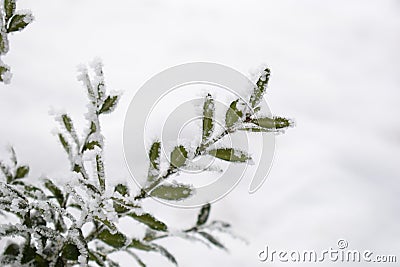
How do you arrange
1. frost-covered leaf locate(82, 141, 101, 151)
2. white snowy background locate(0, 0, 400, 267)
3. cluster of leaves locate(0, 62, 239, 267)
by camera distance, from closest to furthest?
cluster of leaves locate(0, 62, 239, 267) < frost-covered leaf locate(82, 141, 101, 151) < white snowy background locate(0, 0, 400, 267)

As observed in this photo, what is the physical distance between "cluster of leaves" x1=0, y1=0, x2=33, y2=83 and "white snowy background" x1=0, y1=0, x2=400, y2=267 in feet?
1.15

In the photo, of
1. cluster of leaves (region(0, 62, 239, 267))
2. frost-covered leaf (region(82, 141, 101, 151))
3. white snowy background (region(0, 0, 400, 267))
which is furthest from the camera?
white snowy background (region(0, 0, 400, 267))

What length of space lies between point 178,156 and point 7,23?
20cm

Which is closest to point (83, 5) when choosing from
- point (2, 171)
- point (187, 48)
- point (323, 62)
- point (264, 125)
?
point (187, 48)

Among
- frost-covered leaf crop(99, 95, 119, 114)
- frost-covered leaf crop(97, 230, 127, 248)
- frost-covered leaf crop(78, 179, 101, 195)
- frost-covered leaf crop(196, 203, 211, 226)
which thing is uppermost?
frost-covered leaf crop(99, 95, 119, 114)

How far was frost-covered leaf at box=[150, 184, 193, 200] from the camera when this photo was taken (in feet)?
1.37

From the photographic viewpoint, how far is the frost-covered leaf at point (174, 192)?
0.42 meters

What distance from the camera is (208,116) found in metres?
0.42

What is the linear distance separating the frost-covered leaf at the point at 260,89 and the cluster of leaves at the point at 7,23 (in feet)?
0.71

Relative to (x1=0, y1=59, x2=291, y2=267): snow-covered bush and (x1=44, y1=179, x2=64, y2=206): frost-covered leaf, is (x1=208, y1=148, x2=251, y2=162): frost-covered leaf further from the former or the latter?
(x1=44, y1=179, x2=64, y2=206): frost-covered leaf

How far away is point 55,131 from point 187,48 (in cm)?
127

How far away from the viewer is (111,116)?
1271 millimetres

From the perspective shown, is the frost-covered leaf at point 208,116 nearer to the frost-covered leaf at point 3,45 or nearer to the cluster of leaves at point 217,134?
the cluster of leaves at point 217,134

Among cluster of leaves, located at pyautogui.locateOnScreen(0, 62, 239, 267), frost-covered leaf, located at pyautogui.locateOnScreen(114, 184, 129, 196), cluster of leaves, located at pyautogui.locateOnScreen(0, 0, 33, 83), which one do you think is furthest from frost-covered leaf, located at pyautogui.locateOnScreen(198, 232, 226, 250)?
cluster of leaves, located at pyautogui.locateOnScreen(0, 0, 33, 83)
